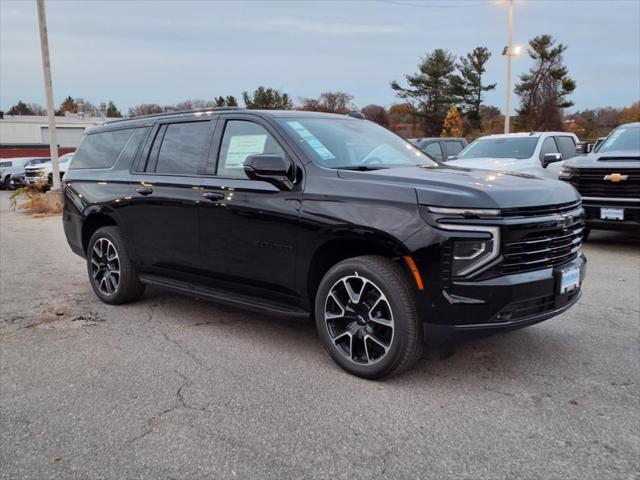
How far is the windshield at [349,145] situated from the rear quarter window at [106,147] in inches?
74.0

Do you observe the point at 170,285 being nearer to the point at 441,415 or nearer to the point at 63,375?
the point at 63,375

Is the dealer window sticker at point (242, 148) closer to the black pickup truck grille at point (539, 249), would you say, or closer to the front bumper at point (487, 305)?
the front bumper at point (487, 305)

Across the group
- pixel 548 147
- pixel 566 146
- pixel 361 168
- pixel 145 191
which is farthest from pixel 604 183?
pixel 145 191

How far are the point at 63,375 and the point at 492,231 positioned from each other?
3.06 meters

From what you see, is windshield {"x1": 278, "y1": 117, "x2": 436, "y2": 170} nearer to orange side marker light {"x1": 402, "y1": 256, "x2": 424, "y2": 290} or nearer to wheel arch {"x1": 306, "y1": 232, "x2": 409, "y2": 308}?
wheel arch {"x1": 306, "y1": 232, "x2": 409, "y2": 308}

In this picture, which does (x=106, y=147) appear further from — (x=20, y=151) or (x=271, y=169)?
(x=20, y=151)

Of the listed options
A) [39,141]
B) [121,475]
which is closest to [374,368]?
[121,475]

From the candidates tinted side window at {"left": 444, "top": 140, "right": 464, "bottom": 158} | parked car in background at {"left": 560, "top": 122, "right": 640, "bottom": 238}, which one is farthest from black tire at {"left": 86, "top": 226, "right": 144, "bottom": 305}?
tinted side window at {"left": 444, "top": 140, "right": 464, "bottom": 158}

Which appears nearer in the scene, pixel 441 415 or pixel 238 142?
pixel 441 415

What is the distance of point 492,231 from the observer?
3.35 meters

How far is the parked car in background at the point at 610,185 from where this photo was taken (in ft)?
25.9

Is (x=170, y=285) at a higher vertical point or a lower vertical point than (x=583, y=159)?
lower

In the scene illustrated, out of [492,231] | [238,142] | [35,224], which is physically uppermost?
[238,142]

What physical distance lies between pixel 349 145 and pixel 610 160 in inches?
215
